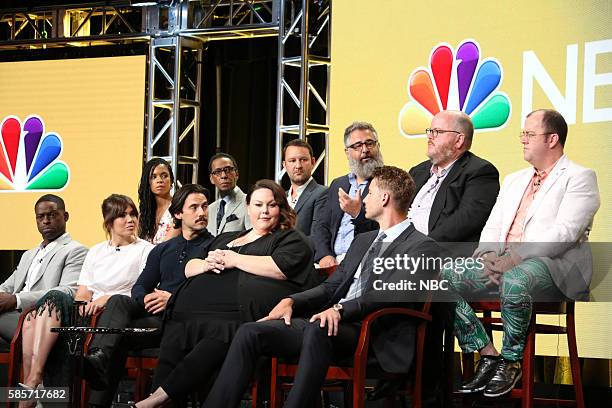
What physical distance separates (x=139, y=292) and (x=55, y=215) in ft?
2.98

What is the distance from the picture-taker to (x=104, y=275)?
5074 mm

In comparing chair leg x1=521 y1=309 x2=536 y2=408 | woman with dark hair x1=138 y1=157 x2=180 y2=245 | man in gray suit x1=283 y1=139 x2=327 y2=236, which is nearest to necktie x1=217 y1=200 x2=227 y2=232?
woman with dark hair x1=138 y1=157 x2=180 y2=245

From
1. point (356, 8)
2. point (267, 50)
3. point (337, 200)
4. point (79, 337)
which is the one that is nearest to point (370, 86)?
point (356, 8)

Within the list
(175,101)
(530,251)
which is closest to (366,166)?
(530,251)

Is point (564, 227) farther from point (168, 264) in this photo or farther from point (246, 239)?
point (168, 264)

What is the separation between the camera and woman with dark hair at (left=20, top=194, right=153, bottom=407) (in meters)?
4.78

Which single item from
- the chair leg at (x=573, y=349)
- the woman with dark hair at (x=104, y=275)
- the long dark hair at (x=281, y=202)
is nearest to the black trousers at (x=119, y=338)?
the woman with dark hair at (x=104, y=275)

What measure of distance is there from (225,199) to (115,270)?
3.32 feet

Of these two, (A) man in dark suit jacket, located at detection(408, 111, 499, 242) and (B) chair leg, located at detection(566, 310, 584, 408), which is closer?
(B) chair leg, located at detection(566, 310, 584, 408)

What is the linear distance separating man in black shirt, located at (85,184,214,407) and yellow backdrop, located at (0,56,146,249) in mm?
2667

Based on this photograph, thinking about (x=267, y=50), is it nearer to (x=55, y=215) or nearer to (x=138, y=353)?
(x=55, y=215)

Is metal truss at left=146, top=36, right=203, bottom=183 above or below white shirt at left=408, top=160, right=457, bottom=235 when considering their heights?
above

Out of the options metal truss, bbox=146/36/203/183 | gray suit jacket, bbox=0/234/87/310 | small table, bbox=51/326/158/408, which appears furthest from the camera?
metal truss, bbox=146/36/203/183

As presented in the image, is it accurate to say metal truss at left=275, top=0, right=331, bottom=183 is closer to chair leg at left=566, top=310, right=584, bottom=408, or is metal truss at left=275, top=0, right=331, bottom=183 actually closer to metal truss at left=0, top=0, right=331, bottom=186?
metal truss at left=0, top=0, right=331, bottom=186
